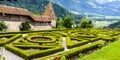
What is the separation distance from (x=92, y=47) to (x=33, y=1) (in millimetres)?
162010

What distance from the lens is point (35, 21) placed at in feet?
168

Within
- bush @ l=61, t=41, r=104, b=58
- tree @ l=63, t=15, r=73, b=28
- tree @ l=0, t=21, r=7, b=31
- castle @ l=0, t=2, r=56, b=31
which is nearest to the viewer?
bush @ l=61, t=41, r=104, b=58

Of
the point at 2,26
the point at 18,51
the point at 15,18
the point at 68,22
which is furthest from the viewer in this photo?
the point at 68,22

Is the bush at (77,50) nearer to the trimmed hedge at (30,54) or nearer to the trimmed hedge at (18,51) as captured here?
the trimmed hedge at (30,54)

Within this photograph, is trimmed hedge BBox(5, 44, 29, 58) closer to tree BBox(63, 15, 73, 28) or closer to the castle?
the castle

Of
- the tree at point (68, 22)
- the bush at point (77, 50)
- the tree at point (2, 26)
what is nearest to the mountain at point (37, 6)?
the tree at point (68, 22)

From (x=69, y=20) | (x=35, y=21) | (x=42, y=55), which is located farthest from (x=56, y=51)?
(x=69, y=20)

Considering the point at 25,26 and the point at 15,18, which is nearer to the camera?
the point at 15,18

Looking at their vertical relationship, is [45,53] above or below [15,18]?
below

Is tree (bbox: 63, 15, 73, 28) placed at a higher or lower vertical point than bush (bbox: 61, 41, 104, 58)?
higher

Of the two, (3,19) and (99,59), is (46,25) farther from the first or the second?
(99,59)

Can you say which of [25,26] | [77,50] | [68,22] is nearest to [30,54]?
[77,50]

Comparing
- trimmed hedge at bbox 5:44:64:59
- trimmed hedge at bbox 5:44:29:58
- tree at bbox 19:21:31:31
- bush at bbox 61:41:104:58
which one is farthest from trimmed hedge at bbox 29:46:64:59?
tree at bbox 19:21:31:31

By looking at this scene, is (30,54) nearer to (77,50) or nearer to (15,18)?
(77,50)
